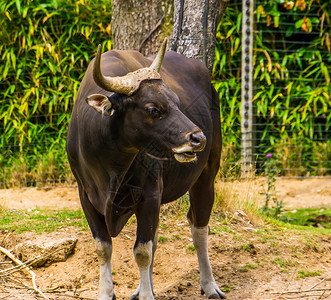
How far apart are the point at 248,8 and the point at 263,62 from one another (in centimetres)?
102

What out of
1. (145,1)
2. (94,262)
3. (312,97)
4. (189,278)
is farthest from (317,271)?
(312,97)

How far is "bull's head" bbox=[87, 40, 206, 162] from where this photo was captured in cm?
335

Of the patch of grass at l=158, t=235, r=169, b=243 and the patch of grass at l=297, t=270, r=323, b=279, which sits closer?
the patch of grass at l=297, t=270, r=323, b=279

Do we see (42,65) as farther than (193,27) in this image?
Yes

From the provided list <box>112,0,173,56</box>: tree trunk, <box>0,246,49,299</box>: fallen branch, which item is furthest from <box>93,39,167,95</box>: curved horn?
<box>112,0,173,56</box>: tree trunk

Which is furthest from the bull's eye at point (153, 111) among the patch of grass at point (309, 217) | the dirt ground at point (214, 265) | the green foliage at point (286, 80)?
the green foliage at point (286, 80)

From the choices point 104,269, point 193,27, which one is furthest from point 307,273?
point 193,27

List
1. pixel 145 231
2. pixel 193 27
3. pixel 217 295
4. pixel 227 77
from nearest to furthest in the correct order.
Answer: pixel 145 231 → pixel 217 295 → pixel 193 27 → pixel 227 77

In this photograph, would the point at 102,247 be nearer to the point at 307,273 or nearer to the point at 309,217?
the point at 307,273

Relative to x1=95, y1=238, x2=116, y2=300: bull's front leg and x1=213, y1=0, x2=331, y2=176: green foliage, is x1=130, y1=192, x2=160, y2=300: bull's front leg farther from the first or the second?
x1=213, y1=0, x2=331, y2=176: green foliage

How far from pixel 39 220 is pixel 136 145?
107 inches

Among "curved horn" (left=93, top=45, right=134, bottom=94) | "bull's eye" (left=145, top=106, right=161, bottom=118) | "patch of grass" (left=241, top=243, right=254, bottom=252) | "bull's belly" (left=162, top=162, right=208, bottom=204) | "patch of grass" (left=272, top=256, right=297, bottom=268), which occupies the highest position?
"curved horn" (left=93, top=45, right=134, bottom=94)

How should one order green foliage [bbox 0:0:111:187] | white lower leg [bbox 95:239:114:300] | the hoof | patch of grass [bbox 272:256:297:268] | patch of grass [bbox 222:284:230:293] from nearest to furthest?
white lower leg [bbox 95:239:114:300] < the hoof < patch of grass [bbox 222:284:230:293] < patch of grass [bbox 272:256:297:268] < green foliage [bbox 0:0:111:187]

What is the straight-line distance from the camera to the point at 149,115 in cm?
343
